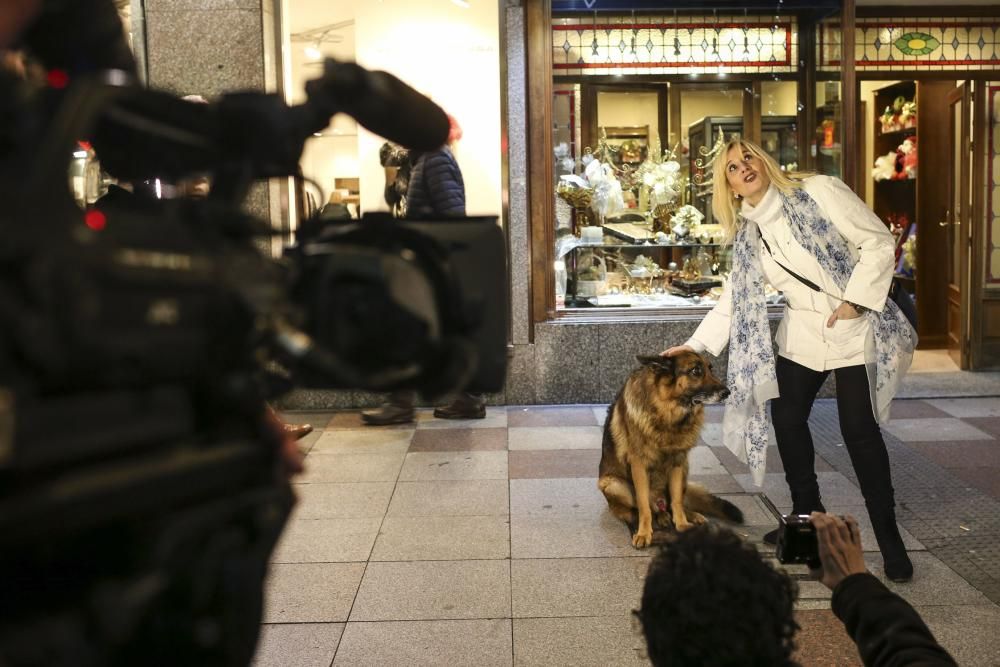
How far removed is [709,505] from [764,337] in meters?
1.02

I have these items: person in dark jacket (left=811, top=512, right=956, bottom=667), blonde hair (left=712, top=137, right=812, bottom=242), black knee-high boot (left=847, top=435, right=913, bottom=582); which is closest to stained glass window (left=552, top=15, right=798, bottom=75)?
blonde hair (left=712, top=137, right=812, bottom=242)

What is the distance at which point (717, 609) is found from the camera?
192 centimetres

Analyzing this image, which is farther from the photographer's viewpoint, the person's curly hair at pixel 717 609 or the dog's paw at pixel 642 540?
the dog's paw at pixel 642 540

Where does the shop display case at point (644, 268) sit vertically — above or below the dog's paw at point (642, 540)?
above

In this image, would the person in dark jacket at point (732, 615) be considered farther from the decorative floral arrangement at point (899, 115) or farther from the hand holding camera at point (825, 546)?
the decorative floral arrangement at point (899, 115)

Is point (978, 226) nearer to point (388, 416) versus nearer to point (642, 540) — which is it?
point (388, 416)

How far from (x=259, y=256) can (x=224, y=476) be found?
30 cm

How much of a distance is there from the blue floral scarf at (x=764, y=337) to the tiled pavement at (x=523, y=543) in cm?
60

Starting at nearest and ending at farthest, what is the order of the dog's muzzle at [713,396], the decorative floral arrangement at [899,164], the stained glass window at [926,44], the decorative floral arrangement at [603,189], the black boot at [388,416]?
the dog's muzzle at [713,396]
the black boot at [388,416]
the decorative floral arrangement at [603,189]
the stained glass window at [926,44]
the decorative floral arrangement at [899,164]

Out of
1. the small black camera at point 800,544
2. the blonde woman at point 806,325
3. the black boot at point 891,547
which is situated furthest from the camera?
the blonde woman at point 806,325

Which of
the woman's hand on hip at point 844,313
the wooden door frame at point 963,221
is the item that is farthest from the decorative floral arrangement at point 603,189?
the woman's hand on hip at point 844,313

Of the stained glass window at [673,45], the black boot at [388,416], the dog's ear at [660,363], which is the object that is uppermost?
the stained glass window at [673,45]

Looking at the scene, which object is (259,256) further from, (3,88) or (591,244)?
(591,244)

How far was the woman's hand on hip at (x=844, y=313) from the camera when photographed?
462 cm
